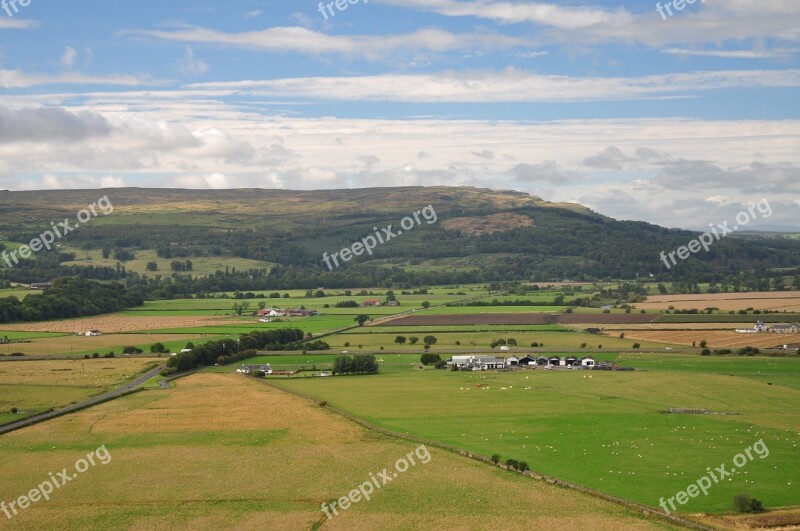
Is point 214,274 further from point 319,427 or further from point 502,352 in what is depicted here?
point 319,427

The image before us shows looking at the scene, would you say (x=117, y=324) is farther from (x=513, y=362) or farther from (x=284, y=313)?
(x=513, y=362)

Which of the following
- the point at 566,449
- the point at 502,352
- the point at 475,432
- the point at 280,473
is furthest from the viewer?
the point at 502,352

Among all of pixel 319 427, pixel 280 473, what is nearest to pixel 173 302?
pixel 319 427

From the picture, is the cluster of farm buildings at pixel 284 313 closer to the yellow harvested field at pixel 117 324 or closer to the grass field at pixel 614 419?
the yellow harvested field at pixel 117 324

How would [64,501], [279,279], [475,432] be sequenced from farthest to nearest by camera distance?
[279,279]
[475,432]
[64,501]

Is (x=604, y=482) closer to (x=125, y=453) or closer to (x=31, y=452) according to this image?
(x=125, y=453)

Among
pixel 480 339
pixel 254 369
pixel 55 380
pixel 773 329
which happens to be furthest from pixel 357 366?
pixel 773 329

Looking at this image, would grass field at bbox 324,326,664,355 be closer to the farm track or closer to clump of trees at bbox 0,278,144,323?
the farm track

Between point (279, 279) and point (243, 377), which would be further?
point (279, 279)
